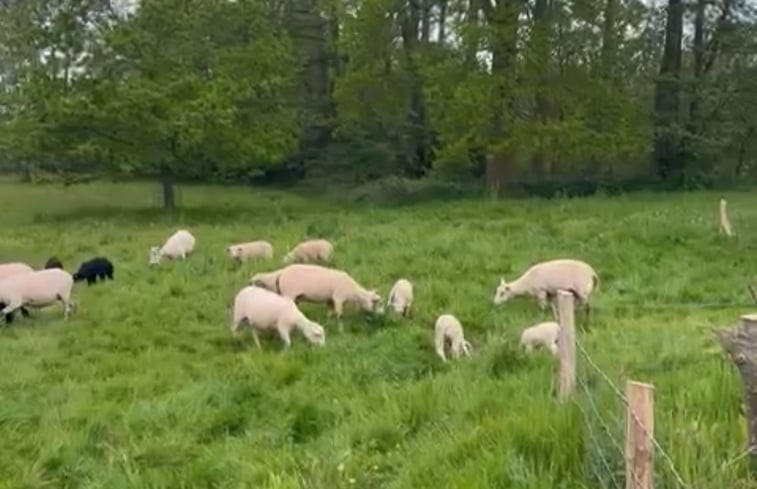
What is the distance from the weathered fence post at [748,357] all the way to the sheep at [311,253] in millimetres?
10034

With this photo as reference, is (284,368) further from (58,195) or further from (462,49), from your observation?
(58,195)

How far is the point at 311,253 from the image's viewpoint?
1357 centimetres

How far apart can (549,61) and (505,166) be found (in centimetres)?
316

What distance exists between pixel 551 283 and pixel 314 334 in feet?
9.28

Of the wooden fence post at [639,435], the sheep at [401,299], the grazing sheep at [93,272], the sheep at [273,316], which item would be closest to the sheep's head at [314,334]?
the sheep at [273,316]

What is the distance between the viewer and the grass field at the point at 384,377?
4625 mm

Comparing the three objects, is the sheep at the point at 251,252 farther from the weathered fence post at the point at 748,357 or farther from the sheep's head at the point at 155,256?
the weathered fence post at the point at 748,357

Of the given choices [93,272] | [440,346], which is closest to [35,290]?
[93,272]

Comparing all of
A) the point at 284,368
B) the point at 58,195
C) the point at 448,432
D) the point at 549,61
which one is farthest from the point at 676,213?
the point at 58,195

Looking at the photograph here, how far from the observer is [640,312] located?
1000 cm

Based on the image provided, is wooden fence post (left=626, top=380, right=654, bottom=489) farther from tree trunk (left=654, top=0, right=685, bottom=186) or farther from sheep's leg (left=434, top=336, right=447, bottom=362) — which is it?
tree trunk (left=654, top=0, right=685, bottom=186)

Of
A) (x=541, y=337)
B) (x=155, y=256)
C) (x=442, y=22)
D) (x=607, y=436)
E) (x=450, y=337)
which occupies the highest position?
(x=442, y=22)

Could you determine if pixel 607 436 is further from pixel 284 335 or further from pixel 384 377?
pixel 284 335

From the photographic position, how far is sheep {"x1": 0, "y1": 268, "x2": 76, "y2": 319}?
10.6 m
